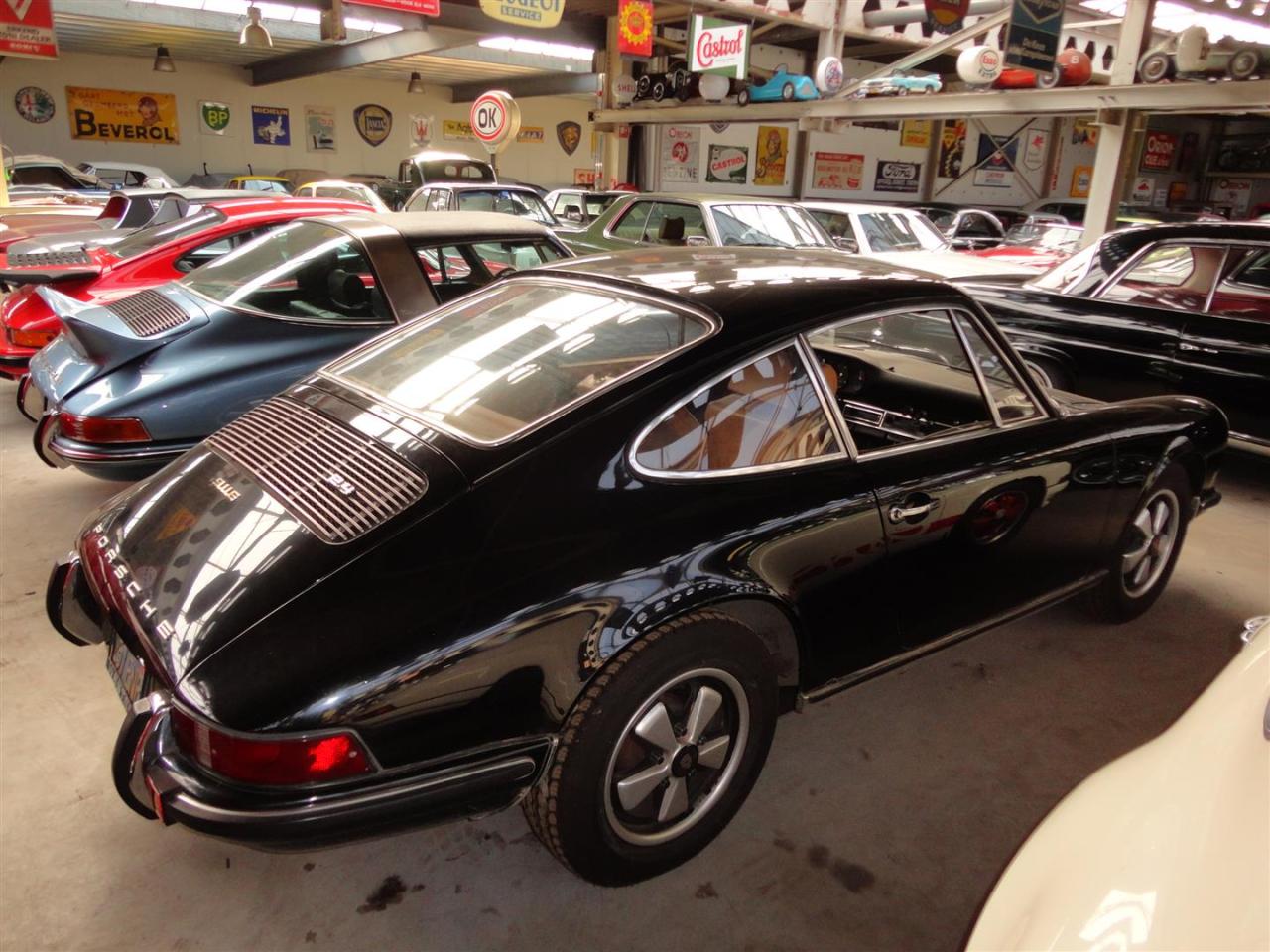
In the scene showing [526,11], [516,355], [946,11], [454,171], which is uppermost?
[946,11]

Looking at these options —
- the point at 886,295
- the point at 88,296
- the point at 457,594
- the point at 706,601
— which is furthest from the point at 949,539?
the point at 88,296

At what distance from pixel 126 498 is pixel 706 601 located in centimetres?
156

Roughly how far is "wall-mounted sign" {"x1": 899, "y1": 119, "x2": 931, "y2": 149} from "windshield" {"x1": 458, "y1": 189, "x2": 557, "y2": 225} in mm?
14380

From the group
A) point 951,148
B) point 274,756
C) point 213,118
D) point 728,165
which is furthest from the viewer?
point 951,148

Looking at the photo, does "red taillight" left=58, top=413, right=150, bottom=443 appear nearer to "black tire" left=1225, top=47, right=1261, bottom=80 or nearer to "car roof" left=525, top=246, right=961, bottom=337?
"car roof" left=525, top=246, right=961, bottom=337

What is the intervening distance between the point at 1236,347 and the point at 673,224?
4.47m

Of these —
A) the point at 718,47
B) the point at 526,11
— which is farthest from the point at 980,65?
the point at 526,11

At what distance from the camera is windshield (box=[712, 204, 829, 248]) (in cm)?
773

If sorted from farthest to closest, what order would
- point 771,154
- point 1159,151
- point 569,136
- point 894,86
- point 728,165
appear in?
1. point 569,136
2. point 1159,151
3. point 771,154
4. point 728,165
5. point 894,86

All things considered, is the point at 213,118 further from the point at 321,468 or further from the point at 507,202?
the point at 321,468

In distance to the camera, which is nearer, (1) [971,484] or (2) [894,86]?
(1) [971,484]

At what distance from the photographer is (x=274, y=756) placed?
1.55 meters

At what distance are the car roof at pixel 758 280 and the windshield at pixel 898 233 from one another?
239 inches

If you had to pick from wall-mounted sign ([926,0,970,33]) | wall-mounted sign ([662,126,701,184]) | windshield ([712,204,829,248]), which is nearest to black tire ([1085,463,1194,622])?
windshield ([712,204,829,248])
